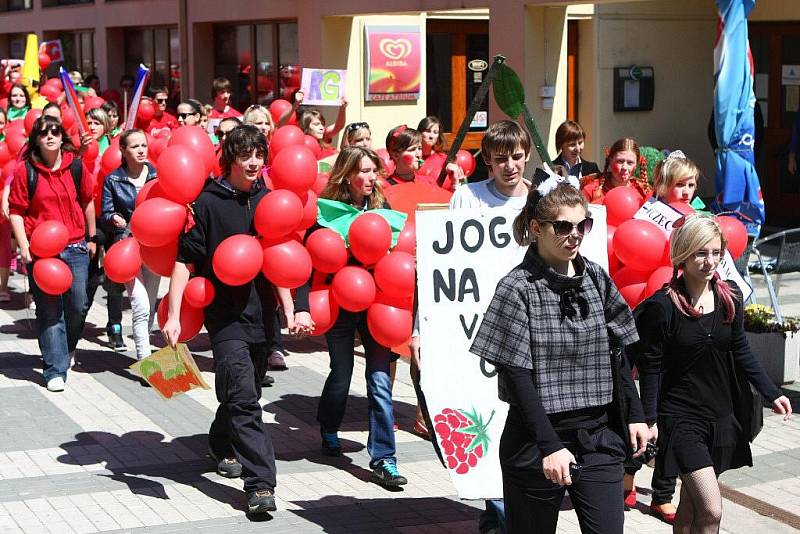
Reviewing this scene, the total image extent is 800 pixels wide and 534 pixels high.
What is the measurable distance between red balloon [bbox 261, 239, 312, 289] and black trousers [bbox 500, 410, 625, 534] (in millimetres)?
2207

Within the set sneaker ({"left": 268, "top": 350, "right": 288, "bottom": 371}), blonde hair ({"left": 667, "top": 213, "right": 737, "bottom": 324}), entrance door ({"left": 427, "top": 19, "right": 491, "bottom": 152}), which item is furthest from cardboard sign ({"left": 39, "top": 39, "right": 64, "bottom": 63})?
blonde hair ({"left": 667, "top": 213, "right": 737, "bottom": 324})

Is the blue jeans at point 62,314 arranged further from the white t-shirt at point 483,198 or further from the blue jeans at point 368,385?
the white t-shirt at point 483,198

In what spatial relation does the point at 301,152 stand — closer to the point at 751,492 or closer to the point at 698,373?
the point at 698,373

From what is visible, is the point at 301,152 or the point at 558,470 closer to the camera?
the point at 558,470

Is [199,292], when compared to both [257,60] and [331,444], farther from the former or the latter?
[257,60]

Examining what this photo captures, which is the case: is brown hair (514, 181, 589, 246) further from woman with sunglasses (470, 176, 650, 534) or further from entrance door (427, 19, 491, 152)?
entrance door (427, 19, 491, 152)

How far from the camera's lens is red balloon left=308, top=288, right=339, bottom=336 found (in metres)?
7.05

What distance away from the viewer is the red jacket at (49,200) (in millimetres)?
9398

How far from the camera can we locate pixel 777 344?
910cm

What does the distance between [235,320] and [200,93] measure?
14.6 m

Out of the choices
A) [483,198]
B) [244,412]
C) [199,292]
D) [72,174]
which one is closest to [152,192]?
[199,292]

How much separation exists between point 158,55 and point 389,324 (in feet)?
55.6

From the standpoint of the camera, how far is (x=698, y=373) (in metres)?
5.37

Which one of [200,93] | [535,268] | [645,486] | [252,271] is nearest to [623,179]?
[645,486]
